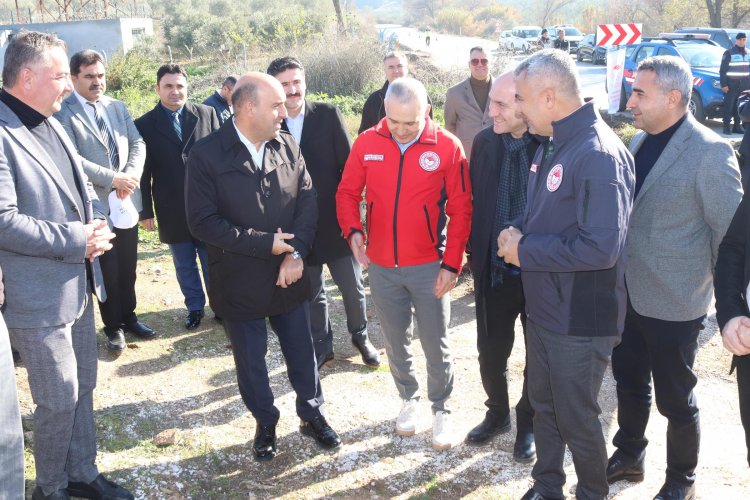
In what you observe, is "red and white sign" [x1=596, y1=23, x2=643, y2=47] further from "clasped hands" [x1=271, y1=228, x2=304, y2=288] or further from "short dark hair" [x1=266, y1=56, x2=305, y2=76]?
"clasped hands" [x1=271, y1=228, x2=304, y2=288]

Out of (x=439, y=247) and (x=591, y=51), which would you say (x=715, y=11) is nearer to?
(x=591, y=51)

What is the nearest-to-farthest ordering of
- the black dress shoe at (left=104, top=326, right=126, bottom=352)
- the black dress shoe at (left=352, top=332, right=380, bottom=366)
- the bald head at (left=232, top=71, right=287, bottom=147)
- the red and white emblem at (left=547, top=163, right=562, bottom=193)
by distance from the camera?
1. the red and white emblem at (left=547, top=163, right=562, bottom=193)
2. the bald head at (left=232, top=71, right=287, bottom=147)
3. the black dress shoe at (left=352, top=332, right=380, bottom=366)
4. the black dress shoe at (left=104, top=326, right=126, bottom=352)

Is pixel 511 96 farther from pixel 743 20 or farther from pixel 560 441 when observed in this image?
pixel 743 20

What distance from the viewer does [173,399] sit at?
4.38 meters

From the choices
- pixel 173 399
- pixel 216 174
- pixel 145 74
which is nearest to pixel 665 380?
pixel 216 174

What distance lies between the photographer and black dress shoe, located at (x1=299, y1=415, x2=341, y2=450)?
12.5 ft

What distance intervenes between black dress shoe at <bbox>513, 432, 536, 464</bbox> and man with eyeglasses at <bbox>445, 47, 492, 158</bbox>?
11.7 feet

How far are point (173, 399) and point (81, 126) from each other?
2043 mm

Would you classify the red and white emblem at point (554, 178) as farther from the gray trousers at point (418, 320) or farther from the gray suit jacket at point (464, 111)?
the gray suit jacket at point (464, 111)

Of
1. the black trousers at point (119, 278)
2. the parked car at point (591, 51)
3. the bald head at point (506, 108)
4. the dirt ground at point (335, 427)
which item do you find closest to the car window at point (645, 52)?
the dirt ground at point (335, 427)

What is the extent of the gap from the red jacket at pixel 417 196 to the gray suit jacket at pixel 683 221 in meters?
0.96

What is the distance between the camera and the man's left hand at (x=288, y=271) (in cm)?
352

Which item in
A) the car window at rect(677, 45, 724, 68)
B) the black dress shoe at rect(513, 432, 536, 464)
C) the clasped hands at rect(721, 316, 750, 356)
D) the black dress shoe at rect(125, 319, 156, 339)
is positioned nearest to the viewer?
the clasped hands at rect(721, 316, 750, 356)

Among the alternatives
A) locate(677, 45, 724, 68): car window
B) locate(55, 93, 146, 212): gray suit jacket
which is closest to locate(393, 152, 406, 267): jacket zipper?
locate(55, 93, 146, 212): gray suit jacket
